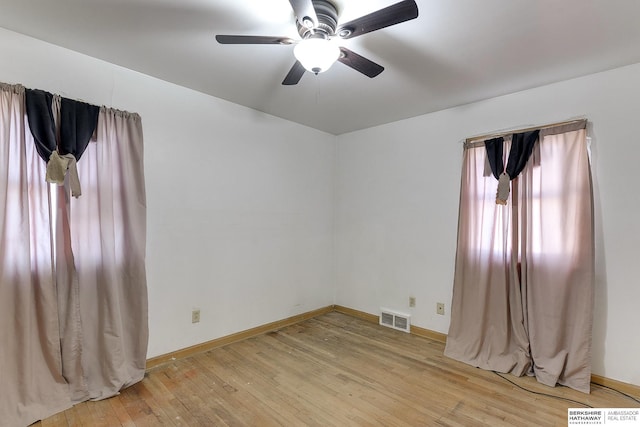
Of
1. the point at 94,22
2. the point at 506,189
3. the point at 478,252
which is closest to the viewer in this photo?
the point at 94,22

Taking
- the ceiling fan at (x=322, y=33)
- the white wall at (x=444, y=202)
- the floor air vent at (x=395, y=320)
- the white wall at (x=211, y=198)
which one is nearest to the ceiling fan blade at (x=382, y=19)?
the ceiling fan at (x=322, y=33)

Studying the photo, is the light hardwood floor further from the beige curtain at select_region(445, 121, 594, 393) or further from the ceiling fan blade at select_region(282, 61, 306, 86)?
the ceiling fan blade at select_region(282, 61, 306, 86)

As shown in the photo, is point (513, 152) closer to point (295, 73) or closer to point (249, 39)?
point (295, 73)

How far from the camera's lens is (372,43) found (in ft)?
6.56

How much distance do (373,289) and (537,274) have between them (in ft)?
5.80

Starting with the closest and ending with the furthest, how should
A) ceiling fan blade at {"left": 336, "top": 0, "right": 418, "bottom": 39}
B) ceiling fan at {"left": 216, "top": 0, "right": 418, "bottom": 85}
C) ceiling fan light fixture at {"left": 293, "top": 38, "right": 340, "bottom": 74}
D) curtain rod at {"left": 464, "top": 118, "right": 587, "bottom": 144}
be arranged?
ceiling fan blade at {"left": 336, "top": 0, "right": 418, "bottom": 39} < ceiling fan at {"left": 216, "top": 0, "right": 418, "bottom": 85} < ceiling fan light fixture at {"left": 293, "top": 38, "right": 340, "bottom": 74} < curtain rod at {"left": 464, "top": 118, "right": 587, "bottom": 144}

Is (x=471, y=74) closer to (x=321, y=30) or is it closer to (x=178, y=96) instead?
(x=321, y=30)

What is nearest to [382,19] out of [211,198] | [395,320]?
[211,198]

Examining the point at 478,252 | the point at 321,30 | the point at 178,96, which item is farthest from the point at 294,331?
the point at 321,30

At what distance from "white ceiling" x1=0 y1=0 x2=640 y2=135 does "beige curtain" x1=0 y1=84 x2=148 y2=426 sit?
53 cm

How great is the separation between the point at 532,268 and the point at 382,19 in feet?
7.63

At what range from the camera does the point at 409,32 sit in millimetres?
1876

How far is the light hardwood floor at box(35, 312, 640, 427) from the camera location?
1973 mm

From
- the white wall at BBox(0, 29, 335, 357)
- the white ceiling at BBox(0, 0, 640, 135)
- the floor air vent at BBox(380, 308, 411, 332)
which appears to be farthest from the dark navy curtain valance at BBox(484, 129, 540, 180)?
the white wall at BBox(0, 29, 335, 357)
